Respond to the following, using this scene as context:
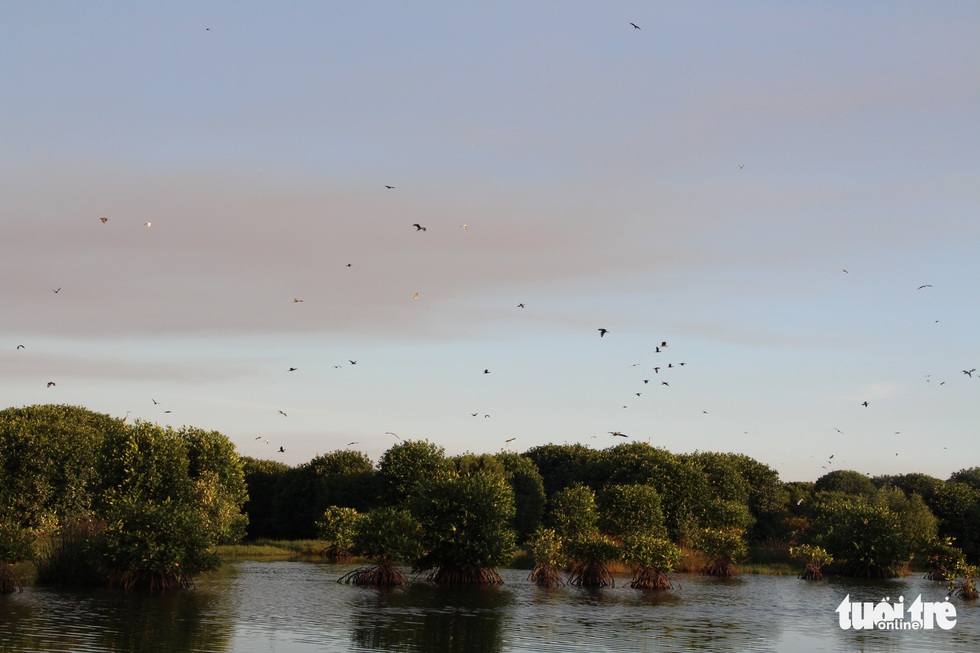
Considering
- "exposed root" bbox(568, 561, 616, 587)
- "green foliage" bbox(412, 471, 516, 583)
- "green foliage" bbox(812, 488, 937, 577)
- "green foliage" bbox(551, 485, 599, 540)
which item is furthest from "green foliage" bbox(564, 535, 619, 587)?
"green foliage" bbox(812, 488, 937, 577)

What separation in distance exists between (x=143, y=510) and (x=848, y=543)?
48179 millimetres

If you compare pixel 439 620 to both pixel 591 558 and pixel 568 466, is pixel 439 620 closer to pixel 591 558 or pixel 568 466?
pixel 591 558

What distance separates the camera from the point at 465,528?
5322 centimetres

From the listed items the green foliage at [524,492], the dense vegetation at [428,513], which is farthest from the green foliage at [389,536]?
the green foliage at [524,492]

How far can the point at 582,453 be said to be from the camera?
123000 mm

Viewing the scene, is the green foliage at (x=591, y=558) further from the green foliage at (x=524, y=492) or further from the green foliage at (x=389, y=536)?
the green foliage at (x=524, y=492)

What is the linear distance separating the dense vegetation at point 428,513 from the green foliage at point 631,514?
11cm

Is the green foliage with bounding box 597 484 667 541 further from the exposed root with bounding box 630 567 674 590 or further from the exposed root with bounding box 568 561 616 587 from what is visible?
the exposed root with bounding box 568 561 616 587

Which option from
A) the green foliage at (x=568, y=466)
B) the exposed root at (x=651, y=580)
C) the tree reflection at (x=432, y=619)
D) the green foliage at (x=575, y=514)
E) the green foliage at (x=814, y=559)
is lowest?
the tree reflection at (x=432, y=619)

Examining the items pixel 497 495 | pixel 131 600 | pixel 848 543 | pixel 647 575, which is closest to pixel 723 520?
pixel 848 543

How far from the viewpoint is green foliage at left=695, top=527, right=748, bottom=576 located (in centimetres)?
6656

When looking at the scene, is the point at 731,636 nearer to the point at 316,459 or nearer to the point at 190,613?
the point at 190,613

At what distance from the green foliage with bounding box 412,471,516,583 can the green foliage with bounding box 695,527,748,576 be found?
1860 cm

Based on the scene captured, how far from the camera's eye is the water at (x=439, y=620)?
106 feet
